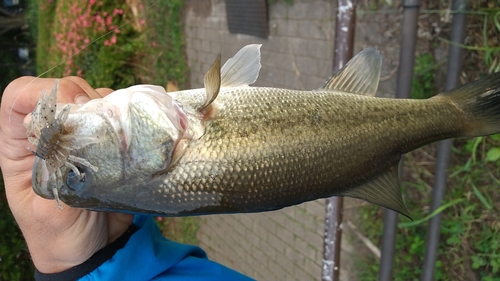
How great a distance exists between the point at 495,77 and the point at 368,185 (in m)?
0.56

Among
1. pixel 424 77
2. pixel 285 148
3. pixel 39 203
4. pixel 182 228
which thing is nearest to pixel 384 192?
pixel 285 148

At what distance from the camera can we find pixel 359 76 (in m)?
1.46

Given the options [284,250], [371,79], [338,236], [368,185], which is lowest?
[284,250]

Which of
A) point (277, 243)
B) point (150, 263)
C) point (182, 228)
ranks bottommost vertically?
point (182, 228)

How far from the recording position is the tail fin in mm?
1405

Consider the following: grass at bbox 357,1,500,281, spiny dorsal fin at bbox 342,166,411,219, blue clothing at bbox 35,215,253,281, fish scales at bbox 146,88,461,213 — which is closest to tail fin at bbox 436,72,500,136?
fish scales at bbox 146,88,461,213

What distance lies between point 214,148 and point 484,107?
0.90m

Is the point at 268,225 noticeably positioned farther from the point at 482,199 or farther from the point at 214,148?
the point at 214,148

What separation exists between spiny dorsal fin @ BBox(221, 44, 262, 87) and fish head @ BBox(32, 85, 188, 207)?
0.26 meters

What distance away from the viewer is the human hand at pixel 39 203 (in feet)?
4.18

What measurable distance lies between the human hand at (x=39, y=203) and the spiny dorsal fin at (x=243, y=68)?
Result: 0.42 metres

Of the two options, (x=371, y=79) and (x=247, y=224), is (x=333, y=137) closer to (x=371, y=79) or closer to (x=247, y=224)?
(x=371, y=79)

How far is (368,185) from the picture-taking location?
131 centimetres

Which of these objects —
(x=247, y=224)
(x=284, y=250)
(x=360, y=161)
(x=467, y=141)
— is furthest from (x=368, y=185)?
(x=247, y=224)
